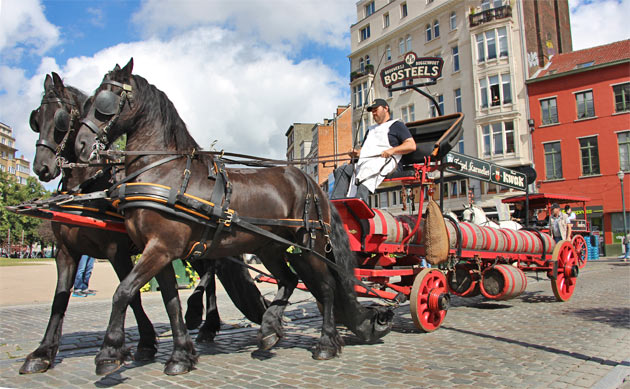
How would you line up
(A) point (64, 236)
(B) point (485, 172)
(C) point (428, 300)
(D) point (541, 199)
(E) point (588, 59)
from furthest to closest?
(E) point (588, 59) → (D) point (541, 199) → (B) point (485, 172) → (C) point (428, 300) → (A) point (64, 236)

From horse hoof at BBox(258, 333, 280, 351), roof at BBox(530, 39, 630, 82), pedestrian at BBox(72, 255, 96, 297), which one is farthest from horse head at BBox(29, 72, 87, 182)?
roof at BBox(530, 39, 630, 82)

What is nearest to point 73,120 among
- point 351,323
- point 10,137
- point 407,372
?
point 351,323

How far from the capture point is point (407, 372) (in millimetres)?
4352

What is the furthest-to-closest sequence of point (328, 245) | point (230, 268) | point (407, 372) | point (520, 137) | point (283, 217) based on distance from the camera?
1. point (520, 137)
2. point (230, 268)
3. point (328, 245)
4. point (283, 217)
5. point (407, 372)

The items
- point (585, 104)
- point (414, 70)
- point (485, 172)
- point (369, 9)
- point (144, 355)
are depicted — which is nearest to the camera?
point (144, 355)

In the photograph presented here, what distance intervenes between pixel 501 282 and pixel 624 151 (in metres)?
26.3

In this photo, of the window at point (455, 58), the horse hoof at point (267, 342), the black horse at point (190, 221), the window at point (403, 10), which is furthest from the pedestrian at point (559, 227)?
the window at point (403, 10)

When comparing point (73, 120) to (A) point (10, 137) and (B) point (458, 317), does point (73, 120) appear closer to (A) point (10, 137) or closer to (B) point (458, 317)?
(B) point (458, 317)

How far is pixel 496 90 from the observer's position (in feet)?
107

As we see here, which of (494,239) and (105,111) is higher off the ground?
(105,111)

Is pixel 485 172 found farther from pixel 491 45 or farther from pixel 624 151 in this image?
pixel 491 45

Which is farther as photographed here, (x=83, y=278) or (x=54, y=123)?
(x=83, y=278)

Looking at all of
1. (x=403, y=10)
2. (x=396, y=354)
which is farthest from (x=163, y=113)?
(x=403, y=10)

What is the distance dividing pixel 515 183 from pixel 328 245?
6.33 m
